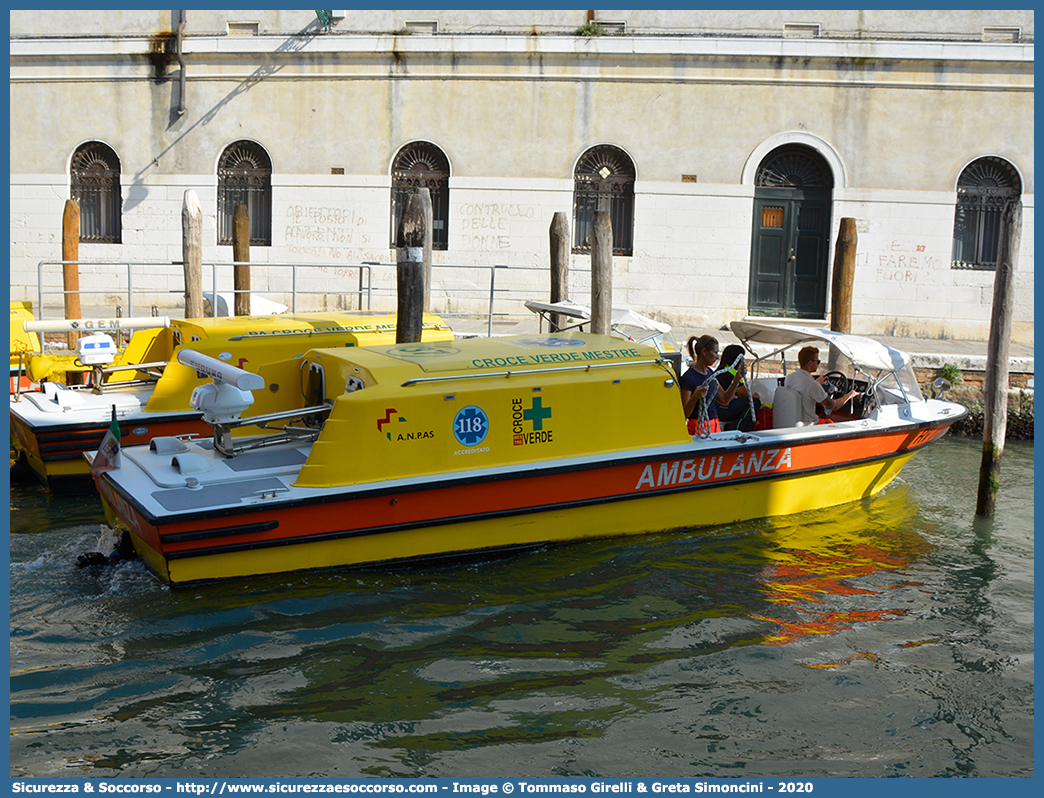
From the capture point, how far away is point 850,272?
12797mm

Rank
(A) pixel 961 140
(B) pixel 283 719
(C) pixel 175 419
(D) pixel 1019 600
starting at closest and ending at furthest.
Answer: (B) pixel 283 719 → (D) pixel 1019 600 → (C) pixel 175 419 → (A) pixel 961 140

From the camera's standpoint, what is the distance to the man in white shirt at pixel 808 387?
29.6 ft

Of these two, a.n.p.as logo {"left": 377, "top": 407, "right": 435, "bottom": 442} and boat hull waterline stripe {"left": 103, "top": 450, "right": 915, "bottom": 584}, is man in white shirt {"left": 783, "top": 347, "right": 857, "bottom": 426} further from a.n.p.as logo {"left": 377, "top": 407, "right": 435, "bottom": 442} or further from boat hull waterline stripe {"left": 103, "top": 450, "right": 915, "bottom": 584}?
a.n.p.as logo {"left": 377, "top": 407, "right": 435, "bottom": 442}

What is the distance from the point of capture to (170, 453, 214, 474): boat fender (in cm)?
691

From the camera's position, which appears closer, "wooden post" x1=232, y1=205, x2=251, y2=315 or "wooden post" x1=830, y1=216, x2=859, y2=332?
"wooden post" x1=830, y1=216, x2=859, y2=332

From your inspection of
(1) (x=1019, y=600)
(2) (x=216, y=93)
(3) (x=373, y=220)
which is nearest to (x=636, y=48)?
(3) (x=373, y=220)

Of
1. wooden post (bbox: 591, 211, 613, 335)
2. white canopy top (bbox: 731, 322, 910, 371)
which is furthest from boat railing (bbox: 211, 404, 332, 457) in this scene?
white canopy top (bbox: 731, 322, 910, 371)

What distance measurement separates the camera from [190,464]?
6953mm

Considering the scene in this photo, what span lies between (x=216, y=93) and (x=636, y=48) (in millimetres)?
8006

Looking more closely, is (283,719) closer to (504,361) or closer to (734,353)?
(504,361)

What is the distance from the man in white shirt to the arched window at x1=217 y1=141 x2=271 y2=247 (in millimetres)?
12034

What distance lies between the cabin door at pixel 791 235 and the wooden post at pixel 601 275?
24.4 feet

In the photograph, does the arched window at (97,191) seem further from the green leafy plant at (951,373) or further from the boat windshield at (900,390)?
the green leafy plant at (951,373)

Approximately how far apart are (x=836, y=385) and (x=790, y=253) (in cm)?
823
